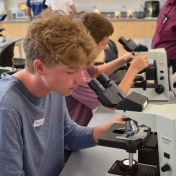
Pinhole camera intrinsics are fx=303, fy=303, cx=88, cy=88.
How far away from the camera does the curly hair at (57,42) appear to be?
2.96ft

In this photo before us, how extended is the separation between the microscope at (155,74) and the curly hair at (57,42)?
0.91 metres

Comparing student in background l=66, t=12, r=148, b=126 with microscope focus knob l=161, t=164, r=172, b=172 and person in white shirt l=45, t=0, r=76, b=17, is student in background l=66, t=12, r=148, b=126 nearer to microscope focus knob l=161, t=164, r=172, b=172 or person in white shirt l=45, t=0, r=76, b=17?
microscope focus knob l=161, t=164, r=172, b=172

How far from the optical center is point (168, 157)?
0.84 m

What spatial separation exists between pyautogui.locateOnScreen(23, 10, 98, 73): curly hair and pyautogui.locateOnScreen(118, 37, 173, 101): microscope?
91 centimetres

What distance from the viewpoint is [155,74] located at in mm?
1877

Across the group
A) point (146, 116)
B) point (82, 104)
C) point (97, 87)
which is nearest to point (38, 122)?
point (97, 87)

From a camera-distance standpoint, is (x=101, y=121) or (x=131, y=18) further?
(x=131, y=18)

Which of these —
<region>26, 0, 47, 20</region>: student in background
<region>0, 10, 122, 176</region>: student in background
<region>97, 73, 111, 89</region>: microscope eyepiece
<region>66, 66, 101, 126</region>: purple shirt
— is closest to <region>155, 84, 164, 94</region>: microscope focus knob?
<region>66, 66, 101, 126</region>: purple shirt

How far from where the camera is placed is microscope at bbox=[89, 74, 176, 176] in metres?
0.82

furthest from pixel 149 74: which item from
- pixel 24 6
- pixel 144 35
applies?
pixel 24 6

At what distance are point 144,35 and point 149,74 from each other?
371 centimetres

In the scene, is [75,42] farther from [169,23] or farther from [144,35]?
[144,35]

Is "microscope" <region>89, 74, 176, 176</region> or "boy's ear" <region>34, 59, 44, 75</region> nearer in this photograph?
"microscope" <region>89, 74, 176, 176</region>

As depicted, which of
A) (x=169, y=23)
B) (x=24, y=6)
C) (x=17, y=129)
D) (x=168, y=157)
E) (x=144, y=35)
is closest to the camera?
(x=168, y=157)
